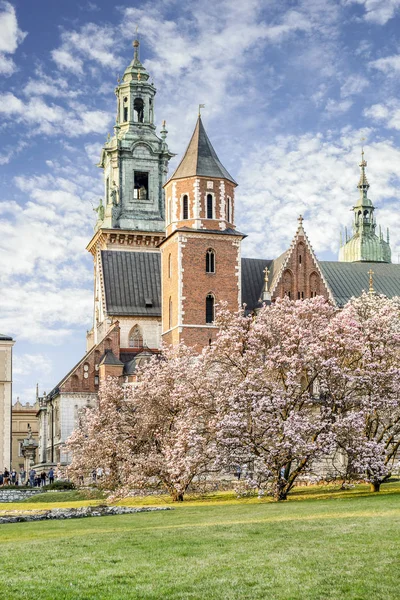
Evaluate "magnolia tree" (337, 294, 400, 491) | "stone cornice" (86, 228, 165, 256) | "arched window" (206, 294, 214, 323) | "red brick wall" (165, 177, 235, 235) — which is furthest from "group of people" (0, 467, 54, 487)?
"magnolia tree" (337, 294, 400, 491)

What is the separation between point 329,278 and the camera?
75.2m

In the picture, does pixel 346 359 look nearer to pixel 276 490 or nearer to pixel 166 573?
pixel 276 490

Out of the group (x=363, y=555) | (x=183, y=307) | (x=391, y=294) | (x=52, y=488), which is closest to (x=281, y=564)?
(x=363, y=555)

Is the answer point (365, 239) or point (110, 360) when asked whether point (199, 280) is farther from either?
point (365, 239)

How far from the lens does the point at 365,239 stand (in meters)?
94.8

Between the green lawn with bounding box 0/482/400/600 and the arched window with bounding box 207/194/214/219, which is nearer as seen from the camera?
the green lawn with bounding box 0/482/400/600

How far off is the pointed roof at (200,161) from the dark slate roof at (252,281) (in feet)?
27.6

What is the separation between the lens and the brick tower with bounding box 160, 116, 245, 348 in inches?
2477

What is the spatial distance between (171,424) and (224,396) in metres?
5.23

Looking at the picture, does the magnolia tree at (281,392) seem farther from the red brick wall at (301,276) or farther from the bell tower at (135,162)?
the bell tower at (135,162)

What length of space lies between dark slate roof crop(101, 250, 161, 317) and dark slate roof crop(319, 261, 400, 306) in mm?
14336

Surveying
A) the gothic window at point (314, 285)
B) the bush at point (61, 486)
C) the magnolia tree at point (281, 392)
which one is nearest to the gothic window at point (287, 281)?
the gothic window at point (314, 285)

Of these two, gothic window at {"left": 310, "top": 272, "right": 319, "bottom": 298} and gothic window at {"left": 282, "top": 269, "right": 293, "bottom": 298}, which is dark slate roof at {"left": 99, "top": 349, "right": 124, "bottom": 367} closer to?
gothic window at {"left": 282, "top": 269, "right": 293, "bottom": 298}

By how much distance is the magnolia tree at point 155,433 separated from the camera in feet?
131
